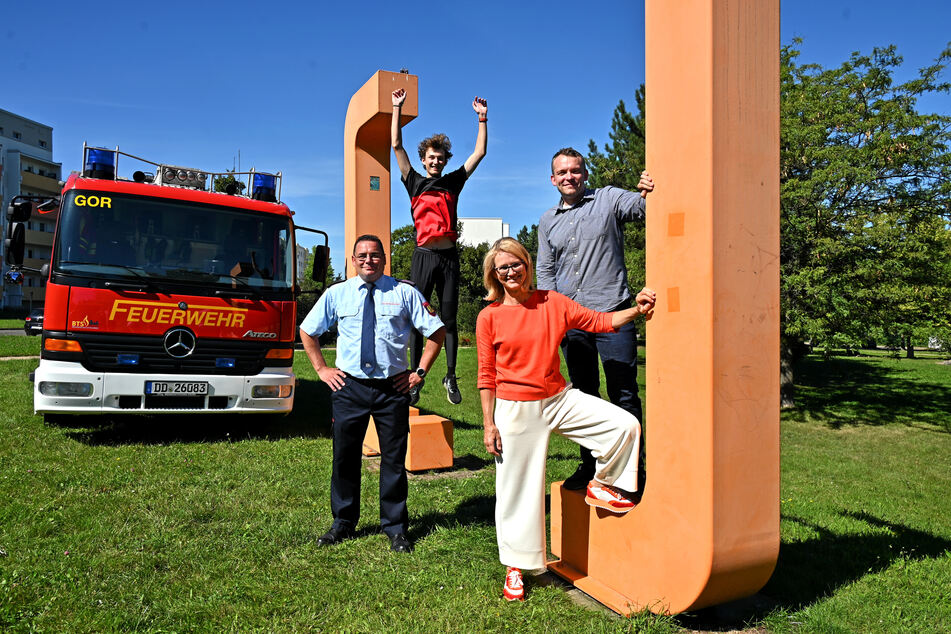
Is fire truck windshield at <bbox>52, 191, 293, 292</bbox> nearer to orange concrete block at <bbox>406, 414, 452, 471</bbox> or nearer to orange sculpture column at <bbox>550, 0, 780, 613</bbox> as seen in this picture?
orange concrete block at <bbox>406, 414, 452, 471</bbox>

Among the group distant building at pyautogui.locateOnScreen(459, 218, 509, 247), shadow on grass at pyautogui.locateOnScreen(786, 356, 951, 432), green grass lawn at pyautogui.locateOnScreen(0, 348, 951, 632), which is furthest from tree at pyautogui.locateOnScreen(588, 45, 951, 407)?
distant building at pyautogui.locateOnScreen(459, 218, 509, 247)

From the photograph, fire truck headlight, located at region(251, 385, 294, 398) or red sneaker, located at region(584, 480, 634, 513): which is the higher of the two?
fire truck headlight, located at region(251, 385, 294, 398)

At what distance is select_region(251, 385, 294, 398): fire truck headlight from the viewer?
7.50m

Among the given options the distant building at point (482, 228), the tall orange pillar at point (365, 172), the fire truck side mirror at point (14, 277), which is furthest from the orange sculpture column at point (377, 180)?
the distant building at point (482, 228)

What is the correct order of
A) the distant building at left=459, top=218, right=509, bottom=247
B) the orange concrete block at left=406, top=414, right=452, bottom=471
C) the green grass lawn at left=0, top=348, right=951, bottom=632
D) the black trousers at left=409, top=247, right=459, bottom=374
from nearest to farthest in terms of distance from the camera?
the green grass lawn at left=0, top=348, right=951, bottom=632 → the black trousers at left=409, top=247, right=459, bottom=374 → the orange concrete block at left=406, top=414, right=452, bottom=471 → the distant building at left=459, top=218, right=509, bottom=247

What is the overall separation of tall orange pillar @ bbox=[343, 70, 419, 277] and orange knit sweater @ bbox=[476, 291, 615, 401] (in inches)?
146

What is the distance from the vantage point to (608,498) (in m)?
3.32

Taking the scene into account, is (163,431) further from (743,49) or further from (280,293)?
(743,49)

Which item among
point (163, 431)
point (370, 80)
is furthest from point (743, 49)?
point (163, 431)

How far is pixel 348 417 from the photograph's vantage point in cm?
426

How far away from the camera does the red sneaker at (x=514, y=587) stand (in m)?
3.29

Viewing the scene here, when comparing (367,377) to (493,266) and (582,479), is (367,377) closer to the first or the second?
(493,266)

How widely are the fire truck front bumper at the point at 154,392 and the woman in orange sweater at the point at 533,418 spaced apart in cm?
484

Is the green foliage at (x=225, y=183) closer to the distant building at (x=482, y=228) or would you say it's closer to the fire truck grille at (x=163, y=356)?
the fire truck grille at (x=163, y=356)
